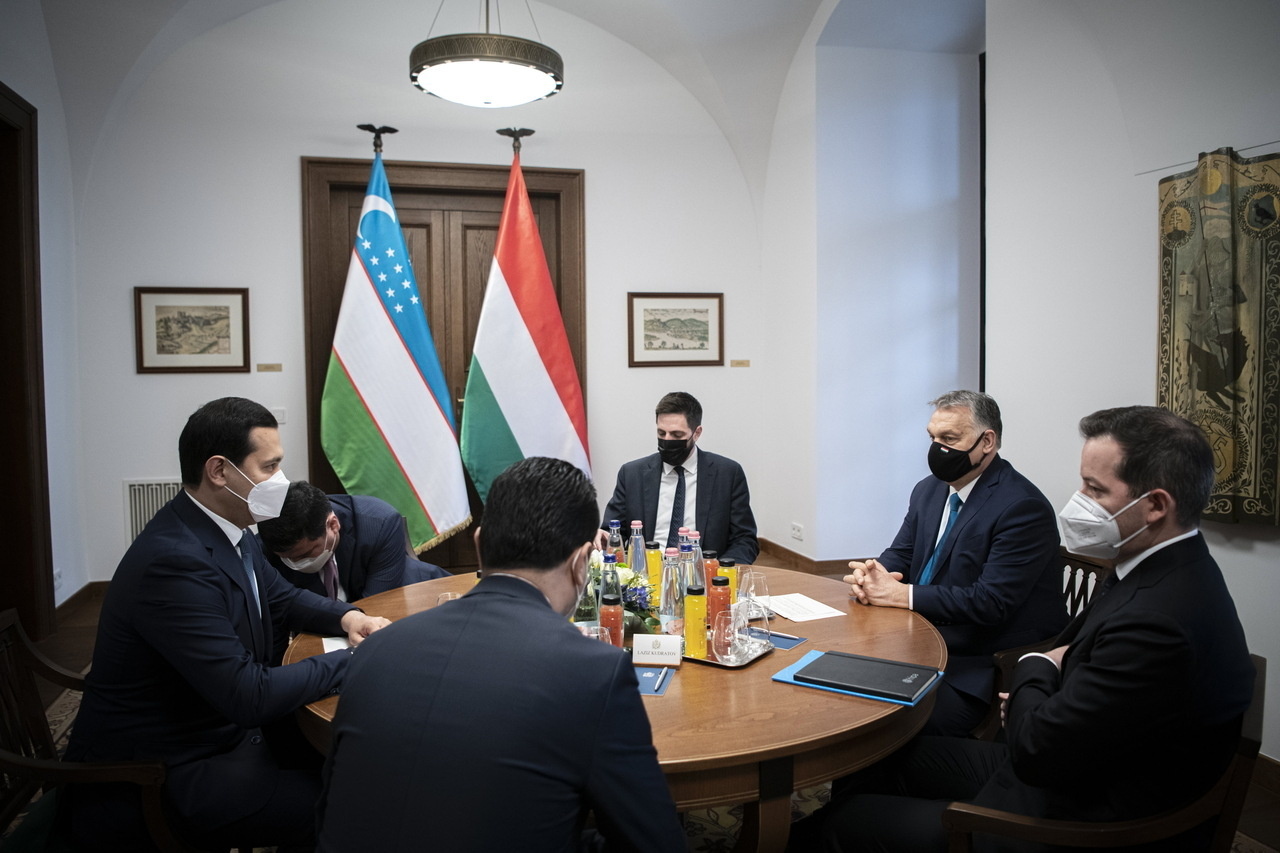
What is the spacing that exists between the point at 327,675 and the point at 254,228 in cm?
A: 416

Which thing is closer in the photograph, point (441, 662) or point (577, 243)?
point (441, 662)

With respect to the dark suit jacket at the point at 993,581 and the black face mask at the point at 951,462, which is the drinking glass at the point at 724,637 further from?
the black face mask at the point at 951,462

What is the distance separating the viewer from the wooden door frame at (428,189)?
5.18 metres

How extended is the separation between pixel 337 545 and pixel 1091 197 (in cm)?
315

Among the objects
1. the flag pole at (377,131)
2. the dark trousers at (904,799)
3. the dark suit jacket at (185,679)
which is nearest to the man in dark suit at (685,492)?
the dark trousers at (904,799)

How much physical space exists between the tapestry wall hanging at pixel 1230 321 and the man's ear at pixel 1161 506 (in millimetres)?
1388

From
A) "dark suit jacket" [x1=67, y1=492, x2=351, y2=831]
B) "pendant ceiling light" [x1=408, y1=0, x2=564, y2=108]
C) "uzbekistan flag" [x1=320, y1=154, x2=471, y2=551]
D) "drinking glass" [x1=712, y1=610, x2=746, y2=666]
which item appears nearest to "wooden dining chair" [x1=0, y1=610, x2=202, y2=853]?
"dark suit jacket" [x1=67, y1=492, x2=351, y2=831]

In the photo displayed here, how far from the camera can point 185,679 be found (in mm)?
1737

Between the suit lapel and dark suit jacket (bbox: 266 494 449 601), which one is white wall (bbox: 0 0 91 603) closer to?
dark suit jacket (bbox: 266 494 449 601)

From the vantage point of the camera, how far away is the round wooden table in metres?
1.47

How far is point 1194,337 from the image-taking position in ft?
9.14

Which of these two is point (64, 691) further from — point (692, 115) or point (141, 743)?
point (692, 115)

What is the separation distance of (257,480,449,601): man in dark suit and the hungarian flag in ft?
6.85

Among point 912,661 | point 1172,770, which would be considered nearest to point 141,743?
point 912,661
